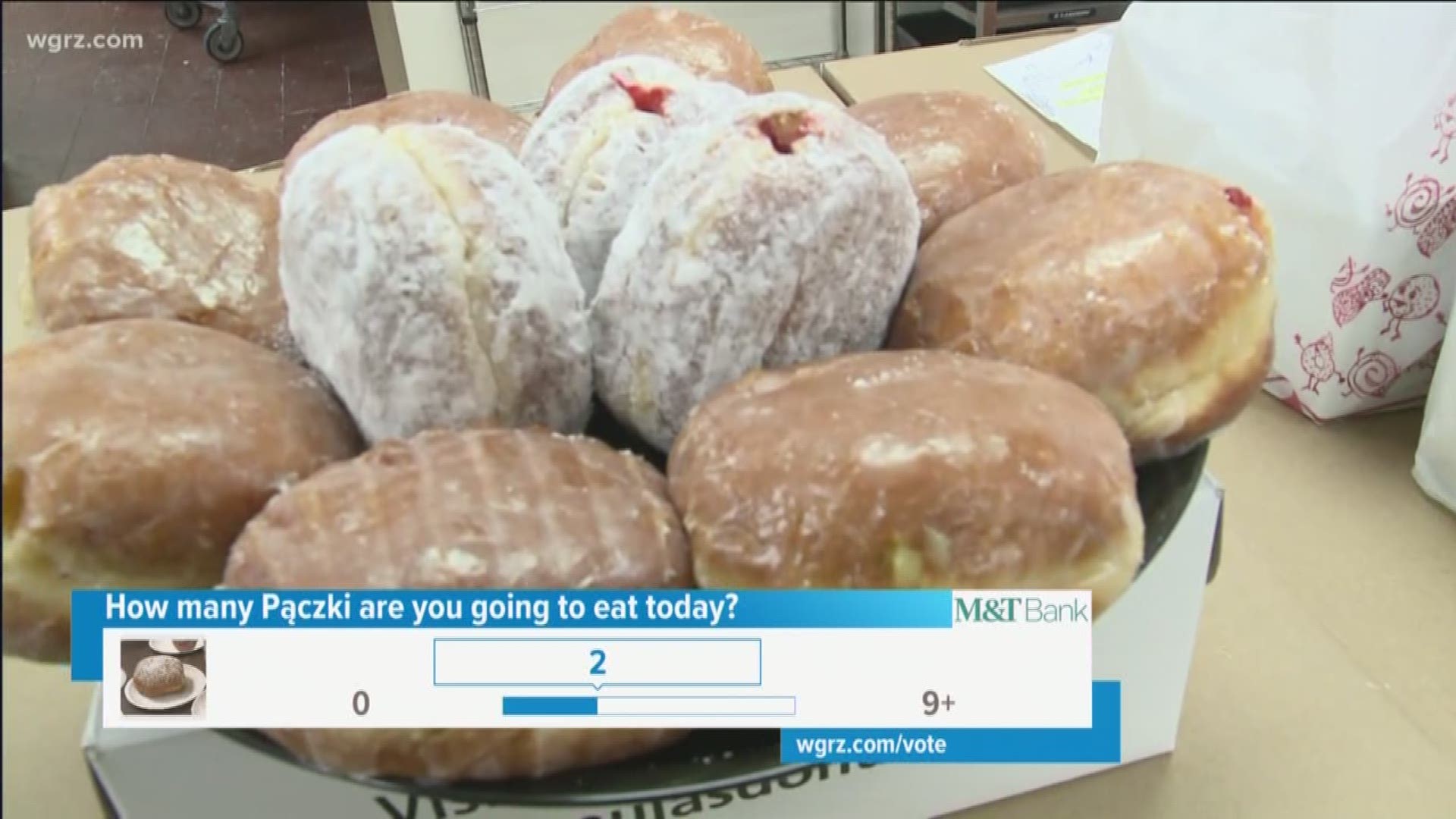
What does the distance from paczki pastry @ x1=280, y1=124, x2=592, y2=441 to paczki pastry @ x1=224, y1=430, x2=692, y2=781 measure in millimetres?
32

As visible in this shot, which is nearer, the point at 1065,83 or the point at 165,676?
the point at 165,676

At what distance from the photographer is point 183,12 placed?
1.11 ft

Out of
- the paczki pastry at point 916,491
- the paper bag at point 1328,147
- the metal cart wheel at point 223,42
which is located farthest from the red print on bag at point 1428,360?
the metal cart wheel at point 223,42

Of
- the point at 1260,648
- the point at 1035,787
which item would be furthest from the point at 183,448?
the point at 1260,648

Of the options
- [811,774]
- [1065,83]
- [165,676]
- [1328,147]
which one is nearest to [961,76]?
[1065,83]

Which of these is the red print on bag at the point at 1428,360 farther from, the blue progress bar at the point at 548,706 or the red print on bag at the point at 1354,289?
the blue progress bar at the point at 548,706

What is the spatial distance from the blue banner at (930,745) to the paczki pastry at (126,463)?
0.60ft

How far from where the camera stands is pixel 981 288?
42 centimetres

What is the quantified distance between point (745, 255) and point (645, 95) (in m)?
0.10

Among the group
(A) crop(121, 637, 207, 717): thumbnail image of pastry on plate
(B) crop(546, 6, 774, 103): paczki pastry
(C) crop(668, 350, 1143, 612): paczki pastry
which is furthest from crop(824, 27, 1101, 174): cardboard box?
Answer: (A) crop(121, 637, 207, 717): thumbnail image of pastry on plate

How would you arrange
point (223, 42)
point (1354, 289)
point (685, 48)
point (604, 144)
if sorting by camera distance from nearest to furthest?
point (223, 42), point (604, 144), point (685, 48), point (1354, 289)

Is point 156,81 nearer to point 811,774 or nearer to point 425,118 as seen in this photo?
point 425,118

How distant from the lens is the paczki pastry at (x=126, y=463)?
0.33 metres

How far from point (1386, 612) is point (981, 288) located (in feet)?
1.10
